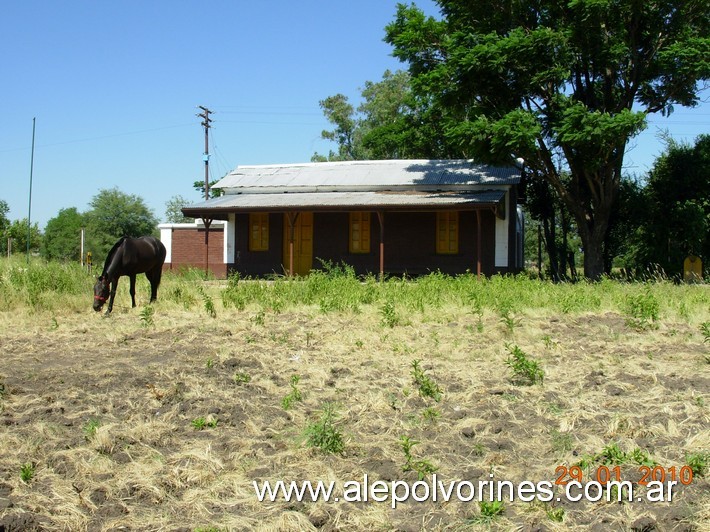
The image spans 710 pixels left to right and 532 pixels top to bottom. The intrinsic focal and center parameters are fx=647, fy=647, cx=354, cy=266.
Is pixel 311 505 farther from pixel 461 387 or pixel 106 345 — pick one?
pixel 106 345

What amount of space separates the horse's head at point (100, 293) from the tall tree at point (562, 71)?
971 centimetres

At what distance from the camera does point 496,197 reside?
18.0m

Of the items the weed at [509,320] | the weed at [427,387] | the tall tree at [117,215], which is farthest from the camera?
the tall tree at [117,215]

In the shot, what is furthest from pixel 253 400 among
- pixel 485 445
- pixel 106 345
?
pixel 106 345

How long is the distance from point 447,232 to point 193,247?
1146cm

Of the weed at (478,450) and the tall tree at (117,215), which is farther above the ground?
the tall tree at (117,215)

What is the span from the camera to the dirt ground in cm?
393

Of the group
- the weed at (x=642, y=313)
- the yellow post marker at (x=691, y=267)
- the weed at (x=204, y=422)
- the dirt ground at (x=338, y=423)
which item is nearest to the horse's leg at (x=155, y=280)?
the dirt ground at (x=338, y=423)

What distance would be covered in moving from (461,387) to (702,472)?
89.1 inches

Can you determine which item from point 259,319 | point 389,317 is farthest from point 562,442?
point 259,319

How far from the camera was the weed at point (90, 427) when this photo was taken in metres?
4.91

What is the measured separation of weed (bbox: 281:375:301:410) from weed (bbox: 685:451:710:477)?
3.13 m
